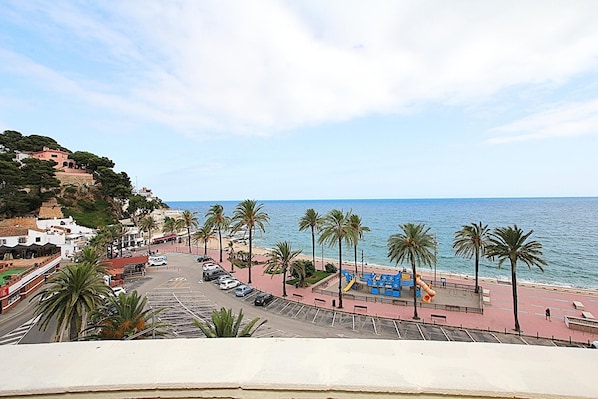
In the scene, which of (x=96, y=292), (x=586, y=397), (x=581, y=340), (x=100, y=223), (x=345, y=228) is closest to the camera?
(x=586, y=397)

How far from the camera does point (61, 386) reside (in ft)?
8.86

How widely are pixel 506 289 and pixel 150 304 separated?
38.2m

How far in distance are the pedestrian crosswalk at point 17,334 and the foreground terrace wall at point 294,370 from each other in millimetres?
22477

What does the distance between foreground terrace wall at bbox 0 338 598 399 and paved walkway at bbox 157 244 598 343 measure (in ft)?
81.1

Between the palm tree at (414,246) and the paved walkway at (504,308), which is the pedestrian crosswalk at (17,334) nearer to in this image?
the paved walkway at (504,308)

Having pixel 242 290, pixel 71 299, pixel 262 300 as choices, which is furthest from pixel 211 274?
pixel 71 299

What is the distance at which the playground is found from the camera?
96.3 feet

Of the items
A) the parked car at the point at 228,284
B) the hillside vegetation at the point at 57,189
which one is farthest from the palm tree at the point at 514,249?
the hillside vegetation at the point at 57,189

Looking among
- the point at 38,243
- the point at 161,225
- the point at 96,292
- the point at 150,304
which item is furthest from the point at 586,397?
the point at 161,225

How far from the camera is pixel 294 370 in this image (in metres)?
2.88

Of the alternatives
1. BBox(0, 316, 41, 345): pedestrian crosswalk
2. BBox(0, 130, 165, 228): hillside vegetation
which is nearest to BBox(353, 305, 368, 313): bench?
BBox(0, 316, 41, 345): pedestrian crosswalk

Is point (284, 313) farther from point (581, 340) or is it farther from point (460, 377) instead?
point (460, 377)

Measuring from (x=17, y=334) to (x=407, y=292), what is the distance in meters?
33.2

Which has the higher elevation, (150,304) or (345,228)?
(345,228)
